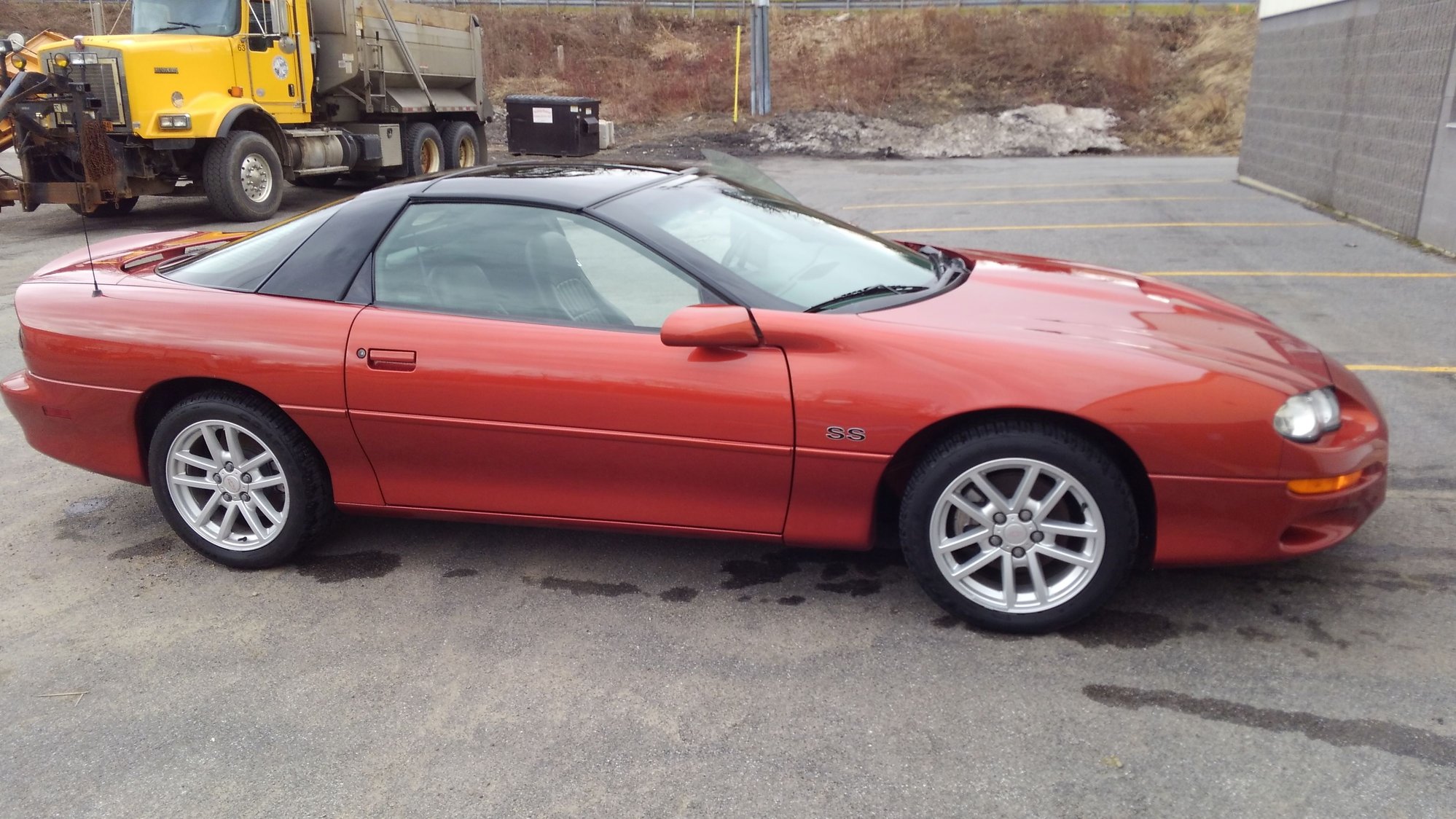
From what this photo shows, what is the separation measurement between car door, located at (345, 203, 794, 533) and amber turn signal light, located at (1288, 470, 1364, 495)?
146 centimetres

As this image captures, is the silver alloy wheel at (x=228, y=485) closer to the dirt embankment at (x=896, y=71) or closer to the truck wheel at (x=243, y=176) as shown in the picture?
the truck wheel at (x=243, y=176)

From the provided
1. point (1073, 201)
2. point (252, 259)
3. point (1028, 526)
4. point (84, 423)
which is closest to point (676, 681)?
point (1028, 526)

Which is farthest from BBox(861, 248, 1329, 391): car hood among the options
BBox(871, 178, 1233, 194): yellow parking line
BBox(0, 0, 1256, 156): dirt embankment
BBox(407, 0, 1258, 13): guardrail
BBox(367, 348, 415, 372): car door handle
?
BBox(407, 0, 1258, 13): guardrail

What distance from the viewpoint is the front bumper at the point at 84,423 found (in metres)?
3.97

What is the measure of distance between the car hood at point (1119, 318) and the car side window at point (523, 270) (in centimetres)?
76

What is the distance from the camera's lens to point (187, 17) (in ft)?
42.3

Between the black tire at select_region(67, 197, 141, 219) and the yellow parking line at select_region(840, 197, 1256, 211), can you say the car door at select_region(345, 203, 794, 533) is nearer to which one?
the yellow parking line at select_region(840, 197, 1256, 211)

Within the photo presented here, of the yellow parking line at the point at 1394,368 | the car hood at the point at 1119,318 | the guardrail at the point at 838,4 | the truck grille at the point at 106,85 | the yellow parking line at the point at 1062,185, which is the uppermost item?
the guardrail at the point at 838,4

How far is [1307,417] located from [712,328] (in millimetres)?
1768

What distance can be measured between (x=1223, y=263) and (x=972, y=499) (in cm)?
702

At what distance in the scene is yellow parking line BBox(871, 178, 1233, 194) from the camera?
1555 centimetres

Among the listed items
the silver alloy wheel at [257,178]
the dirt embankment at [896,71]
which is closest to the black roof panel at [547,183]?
the silver alloy wheel at [257,178]

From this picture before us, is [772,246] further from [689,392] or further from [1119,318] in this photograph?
[1119,318]

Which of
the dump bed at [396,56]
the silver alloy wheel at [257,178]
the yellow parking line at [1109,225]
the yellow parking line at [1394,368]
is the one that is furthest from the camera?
the dump bed at [396,56]
